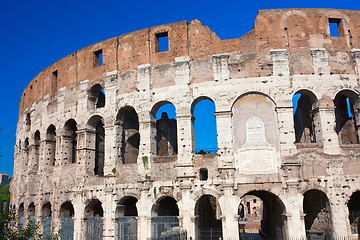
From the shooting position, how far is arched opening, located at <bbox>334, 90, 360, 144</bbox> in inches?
582

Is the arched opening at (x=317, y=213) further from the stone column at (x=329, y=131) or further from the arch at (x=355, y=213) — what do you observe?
the stone column at (x=329, y=131)

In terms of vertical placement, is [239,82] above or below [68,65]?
below

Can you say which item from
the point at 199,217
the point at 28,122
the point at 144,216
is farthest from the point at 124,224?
the point at 28,122

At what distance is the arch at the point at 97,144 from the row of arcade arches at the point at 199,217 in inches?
71.7

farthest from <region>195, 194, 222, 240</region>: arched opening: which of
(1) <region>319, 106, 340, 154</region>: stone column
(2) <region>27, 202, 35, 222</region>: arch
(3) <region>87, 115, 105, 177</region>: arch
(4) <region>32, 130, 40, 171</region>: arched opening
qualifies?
(4) <region>32, 130, 40, 171</region>: arched opening

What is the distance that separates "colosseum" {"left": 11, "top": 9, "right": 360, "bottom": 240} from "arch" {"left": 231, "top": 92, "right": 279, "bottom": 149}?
4 centimetres

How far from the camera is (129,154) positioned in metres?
18.1

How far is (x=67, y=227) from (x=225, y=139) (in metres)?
8.79

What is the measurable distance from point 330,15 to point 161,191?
1066 cm

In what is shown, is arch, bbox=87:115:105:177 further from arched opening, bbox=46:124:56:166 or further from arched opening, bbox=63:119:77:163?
arched opening, bbox=46:124:56:166

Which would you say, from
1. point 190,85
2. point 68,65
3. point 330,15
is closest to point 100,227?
point 190,85

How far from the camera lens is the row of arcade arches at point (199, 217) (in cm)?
1408

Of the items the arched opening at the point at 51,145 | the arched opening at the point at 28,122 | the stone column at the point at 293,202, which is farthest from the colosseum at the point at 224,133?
the arched opening at the point at 28,122

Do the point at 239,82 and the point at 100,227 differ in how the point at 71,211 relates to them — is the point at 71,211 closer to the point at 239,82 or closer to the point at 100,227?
the point at 100,227
